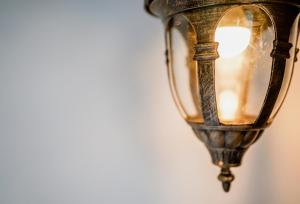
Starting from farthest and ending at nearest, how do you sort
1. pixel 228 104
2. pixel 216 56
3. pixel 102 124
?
pixel 102 124
pixel 228 104
pixel 216 56

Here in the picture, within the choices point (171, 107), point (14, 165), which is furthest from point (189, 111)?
point (14, 165)

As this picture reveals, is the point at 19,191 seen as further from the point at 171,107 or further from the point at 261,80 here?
the point at 261,80

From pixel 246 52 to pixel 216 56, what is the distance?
71 mm

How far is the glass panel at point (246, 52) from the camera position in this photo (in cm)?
45

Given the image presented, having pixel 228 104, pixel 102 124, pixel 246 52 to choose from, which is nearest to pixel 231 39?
pixel 246 52

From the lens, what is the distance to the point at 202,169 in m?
0.76

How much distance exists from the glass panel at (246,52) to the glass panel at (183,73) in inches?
2.0

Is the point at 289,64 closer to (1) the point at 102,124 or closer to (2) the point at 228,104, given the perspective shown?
(2) the point at 228,104

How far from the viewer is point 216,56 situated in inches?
17.5

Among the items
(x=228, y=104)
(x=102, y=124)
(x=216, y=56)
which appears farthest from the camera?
(x=102, y=124)

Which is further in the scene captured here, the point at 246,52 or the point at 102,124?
the point at 102,124

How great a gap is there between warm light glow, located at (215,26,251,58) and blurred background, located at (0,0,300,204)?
288 mm

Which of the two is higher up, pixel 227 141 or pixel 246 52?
pixel 246 52

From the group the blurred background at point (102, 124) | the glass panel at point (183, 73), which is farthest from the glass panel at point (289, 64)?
the blurred background at point (102, 124)
